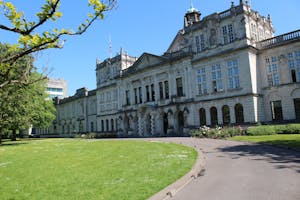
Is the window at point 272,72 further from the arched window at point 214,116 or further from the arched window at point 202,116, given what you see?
the arched window at point 202,116

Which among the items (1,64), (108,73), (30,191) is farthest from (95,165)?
(108,73)

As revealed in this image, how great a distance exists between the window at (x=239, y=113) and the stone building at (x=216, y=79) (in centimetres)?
13

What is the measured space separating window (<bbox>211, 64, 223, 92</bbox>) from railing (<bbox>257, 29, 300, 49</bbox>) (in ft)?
20.6

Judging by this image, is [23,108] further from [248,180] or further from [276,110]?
[276,110]

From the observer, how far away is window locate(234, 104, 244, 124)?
1341 inches

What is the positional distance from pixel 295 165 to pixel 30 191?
11.3 m

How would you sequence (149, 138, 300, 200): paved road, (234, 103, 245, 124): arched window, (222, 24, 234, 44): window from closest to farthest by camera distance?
(149, 138, 300, 200): paved road
(234, 103, 245, 124): arched window
(222, 24, 234, 44): window

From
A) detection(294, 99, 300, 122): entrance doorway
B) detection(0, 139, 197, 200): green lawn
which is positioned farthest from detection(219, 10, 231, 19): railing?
detection(0, 139, 197, 200): green lawn

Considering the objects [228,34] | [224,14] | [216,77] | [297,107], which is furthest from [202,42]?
[297,107]

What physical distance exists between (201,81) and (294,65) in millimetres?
12439

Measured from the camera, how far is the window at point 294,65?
104ft

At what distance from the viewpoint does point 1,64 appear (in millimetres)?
6254

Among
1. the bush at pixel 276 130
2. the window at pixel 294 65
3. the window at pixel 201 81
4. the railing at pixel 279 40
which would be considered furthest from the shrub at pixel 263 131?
the railing at pixel 279 40

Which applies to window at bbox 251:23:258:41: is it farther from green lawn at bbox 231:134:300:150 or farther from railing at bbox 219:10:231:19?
green lawn at bbox 231:134:300:150
